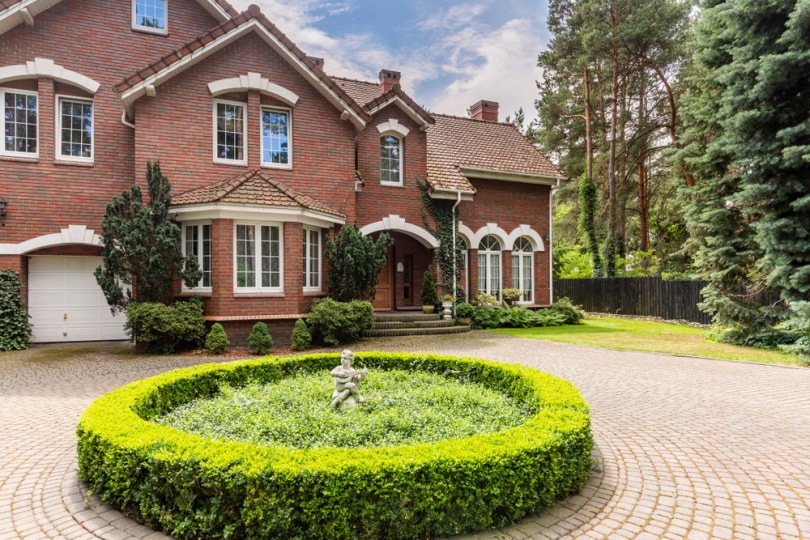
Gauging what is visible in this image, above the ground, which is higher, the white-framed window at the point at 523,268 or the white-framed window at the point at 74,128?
the white-framed window at the point at 74,128

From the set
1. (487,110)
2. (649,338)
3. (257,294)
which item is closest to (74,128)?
(257,294)

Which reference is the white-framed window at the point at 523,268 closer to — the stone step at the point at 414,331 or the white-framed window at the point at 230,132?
the stone step at the point at 414,331

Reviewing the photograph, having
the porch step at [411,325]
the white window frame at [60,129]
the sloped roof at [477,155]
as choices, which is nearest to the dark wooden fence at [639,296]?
the sloped roof at [477,155]

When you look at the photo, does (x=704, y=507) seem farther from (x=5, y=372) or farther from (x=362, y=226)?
(x=362, y=226)

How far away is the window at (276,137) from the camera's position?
1317 centimetres

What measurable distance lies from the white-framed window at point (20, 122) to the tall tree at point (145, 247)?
3.43 m

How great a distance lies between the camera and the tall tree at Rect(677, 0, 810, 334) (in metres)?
10.5

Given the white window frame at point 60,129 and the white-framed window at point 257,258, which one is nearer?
the white-framed window at point 257,258

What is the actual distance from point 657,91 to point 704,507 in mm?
26968

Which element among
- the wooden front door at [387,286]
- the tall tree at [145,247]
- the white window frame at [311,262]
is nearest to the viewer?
the tall tree at [145,247]

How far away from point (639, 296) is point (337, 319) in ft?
48.7

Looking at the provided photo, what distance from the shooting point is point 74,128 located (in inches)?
491

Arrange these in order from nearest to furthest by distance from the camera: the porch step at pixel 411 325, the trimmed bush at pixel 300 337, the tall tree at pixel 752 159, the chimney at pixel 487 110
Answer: the tall tree at pixel 752 159 → the trimmed bush at pixel 300 337 → the porch step at pixel 411 325 → the chimney at pixel 487 110

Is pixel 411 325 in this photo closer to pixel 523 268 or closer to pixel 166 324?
pixel 523 268
